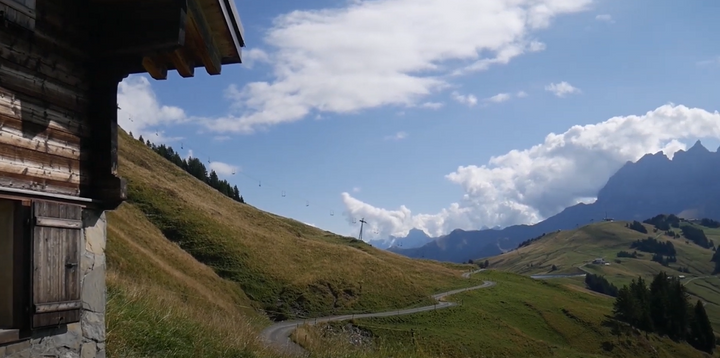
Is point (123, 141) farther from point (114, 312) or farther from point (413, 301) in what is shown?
point (114, 312)

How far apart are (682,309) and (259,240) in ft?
226

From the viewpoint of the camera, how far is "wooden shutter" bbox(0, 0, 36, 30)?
5.72 metres

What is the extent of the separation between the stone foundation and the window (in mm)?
202

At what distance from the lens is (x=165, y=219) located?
62.7m

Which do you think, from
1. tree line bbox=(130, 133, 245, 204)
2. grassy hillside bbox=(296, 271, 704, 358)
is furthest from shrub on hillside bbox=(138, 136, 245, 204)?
grassy hillside bbox=(296, 271, 704, 358)

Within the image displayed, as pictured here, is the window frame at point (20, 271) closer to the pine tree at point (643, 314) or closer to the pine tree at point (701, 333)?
the pine tree at point (643, 314)

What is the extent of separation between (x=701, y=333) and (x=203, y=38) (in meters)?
108

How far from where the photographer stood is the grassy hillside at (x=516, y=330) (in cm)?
4934

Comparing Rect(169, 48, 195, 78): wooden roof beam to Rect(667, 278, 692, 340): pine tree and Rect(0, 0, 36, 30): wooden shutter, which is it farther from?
Rect(667, 278, 692, 340): pine tree

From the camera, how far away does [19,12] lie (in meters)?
5.88

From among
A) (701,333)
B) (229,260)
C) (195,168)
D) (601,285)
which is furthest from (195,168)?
(601,285)

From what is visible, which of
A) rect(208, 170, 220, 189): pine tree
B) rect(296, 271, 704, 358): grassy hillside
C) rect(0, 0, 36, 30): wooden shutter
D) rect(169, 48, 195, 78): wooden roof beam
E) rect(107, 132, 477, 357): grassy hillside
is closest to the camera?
rect(0, 0, 36, 30): wooden shutter

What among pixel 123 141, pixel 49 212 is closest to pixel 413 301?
pixel 123 141

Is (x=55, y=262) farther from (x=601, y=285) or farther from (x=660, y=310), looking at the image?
(x=601, y=285)
